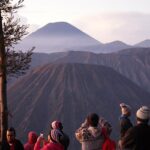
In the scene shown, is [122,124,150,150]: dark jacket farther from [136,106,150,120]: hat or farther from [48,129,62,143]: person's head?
[48,129,62,143]: person's head

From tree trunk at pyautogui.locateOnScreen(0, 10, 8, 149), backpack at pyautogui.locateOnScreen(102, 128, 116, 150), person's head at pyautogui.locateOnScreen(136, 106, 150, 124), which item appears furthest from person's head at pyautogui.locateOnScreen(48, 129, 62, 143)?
tree trunk at pyautogui.locateOnScreen(0, 10, 8, 149)

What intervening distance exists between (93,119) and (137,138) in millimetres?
2404

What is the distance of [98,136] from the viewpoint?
10.0 meters

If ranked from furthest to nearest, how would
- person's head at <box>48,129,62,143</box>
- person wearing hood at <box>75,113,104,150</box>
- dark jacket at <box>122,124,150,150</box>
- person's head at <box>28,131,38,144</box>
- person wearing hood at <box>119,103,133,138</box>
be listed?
person's head at <box>28,131,38,144</box>, person wearing hood at <box>119,103,133,138</box>, person wearing hood at <box>75,113,104,150</box>, person's head at <box>48,129,62,143</box>, dark jacket at <box>122,124,150,150</box>

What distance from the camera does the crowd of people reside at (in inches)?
295

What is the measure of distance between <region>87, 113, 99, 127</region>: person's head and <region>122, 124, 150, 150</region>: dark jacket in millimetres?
2237

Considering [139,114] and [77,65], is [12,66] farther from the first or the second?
[77,65]

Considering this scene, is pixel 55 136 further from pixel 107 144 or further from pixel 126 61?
pixel 126 61

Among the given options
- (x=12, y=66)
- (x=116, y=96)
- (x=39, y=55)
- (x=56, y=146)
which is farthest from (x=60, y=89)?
(x=56, y=146)

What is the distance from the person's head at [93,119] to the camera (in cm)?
975

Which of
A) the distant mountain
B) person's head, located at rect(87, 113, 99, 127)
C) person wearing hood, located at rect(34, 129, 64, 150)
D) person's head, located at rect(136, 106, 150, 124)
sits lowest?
the distant mountain

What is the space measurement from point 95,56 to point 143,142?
476ft

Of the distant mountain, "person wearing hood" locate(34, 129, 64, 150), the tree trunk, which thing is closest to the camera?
"person wearing hood" locate(34, 129, 64, 150)

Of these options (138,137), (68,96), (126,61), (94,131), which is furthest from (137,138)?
(126,61)
